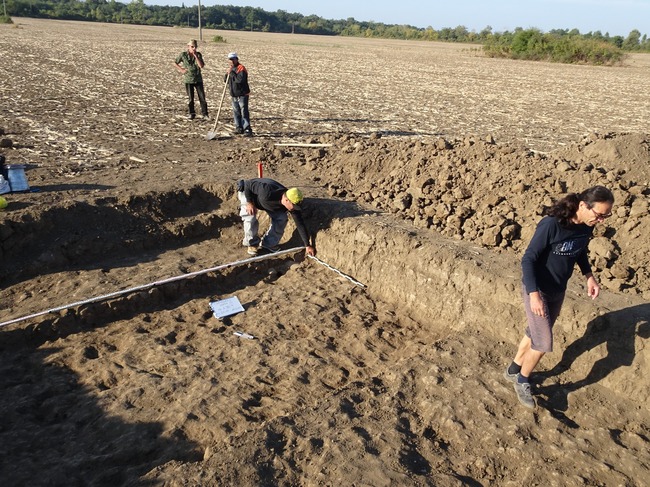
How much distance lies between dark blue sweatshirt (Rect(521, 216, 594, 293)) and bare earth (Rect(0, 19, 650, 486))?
46.1 inches

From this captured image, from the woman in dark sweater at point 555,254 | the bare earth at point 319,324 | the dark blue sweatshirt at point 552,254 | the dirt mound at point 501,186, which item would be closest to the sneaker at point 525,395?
the bare earth at point 319,324

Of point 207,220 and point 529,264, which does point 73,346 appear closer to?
point 207,220

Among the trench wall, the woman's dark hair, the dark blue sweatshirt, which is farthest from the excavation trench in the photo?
the woman's dark hair

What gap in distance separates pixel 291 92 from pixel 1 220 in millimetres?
13916

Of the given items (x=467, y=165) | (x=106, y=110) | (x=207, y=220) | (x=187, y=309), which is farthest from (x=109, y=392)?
(x=106, y=110)

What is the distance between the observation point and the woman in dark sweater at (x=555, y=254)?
355 cm

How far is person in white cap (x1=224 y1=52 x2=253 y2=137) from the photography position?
11.1 meters

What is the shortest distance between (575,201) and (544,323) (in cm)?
96

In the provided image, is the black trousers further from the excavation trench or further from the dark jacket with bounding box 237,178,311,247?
the dark jacket with bounding box 237,178,311,247

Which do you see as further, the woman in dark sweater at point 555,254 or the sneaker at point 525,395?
the sneaker at point 525,395

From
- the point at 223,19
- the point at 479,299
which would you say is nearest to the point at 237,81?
the point at 479,299

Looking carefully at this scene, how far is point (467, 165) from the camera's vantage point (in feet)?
24.7

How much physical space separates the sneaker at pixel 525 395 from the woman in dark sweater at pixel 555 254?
0.29m

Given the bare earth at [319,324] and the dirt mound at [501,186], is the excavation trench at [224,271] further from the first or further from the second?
the dirt mound at [501,186]
